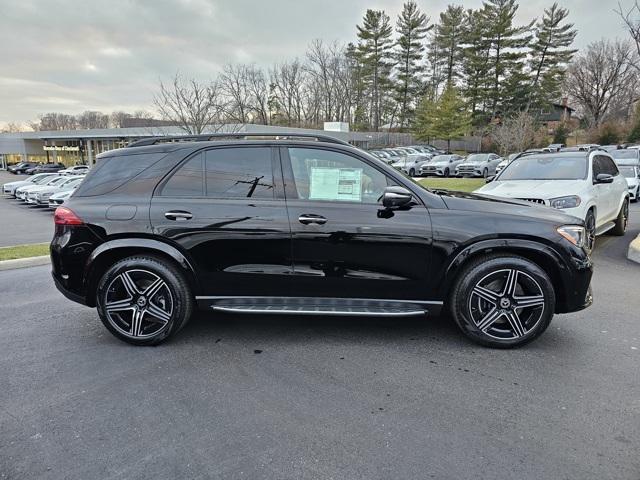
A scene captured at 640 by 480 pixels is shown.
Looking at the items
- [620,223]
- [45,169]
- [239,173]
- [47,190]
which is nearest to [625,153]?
[620,223]

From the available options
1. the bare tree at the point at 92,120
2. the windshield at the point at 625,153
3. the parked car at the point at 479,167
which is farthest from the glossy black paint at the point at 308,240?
the bare tree at the point at 92,120

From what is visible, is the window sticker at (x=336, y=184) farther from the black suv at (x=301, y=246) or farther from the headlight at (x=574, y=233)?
the headlight at (x=574, y=233)

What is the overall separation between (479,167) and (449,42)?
35.4 metres

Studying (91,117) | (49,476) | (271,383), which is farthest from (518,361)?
(91,117)

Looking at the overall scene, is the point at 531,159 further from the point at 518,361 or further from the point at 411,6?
the point at 411,6

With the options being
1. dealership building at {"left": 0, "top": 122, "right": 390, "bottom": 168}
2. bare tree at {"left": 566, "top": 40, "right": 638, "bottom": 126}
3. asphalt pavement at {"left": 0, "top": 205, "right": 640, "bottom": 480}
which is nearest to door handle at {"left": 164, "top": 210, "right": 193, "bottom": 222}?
asphalt pavement at {"left": 0, "top": 205, "right": 640, "bottom": 480}

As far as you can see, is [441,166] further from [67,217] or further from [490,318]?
[67,217]

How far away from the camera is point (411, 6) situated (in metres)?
51.6

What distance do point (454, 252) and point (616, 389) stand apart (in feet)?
4.81

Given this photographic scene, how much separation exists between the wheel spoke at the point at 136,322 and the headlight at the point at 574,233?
3.69 m

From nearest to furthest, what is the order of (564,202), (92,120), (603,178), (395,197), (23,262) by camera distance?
(395,197), (564,202), (23,262), (603,178), (92,120)

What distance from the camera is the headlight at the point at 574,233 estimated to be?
3.48 m

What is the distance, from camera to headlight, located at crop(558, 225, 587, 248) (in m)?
3.48

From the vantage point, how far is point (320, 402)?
110 inches
